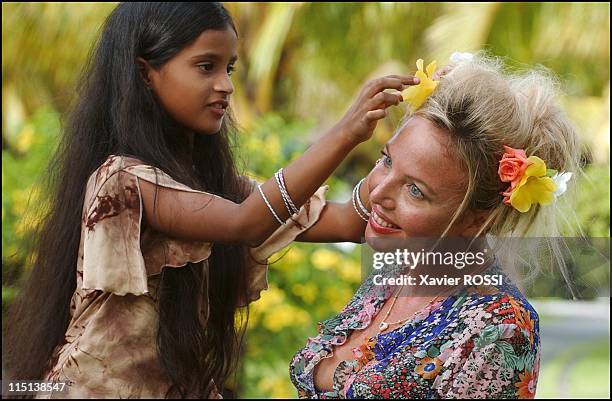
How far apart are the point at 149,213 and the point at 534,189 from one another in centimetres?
94

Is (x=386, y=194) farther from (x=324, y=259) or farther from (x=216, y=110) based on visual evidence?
(x=324, y=259)

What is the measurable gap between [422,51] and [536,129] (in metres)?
8.02

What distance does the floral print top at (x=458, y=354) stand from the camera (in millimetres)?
2029

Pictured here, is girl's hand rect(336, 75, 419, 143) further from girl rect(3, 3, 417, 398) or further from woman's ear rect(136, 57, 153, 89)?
woman's ear rect(136, 57, 153, 89)

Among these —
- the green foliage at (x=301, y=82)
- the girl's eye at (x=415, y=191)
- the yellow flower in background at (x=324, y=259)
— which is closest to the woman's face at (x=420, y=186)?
the girl's eye at (x=415, y=191)

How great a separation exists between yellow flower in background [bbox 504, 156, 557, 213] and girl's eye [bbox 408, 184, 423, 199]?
8.2 inches

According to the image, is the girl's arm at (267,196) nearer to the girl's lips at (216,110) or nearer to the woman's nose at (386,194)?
the woman's nose at (386,194)

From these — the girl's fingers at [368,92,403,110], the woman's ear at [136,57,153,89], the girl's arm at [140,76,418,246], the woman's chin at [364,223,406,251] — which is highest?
the woman's ear at [136,57,153,89]

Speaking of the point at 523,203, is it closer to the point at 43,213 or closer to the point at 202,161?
the point at 202,161

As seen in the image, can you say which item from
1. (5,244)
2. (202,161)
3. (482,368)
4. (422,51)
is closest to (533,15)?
(422,51)

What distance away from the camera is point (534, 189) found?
84.4 inches

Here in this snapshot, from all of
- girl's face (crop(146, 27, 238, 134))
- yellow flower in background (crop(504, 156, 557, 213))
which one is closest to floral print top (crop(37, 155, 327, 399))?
girl's face (crop(146, 27, 238, 134))

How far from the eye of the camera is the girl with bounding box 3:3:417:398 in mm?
2254

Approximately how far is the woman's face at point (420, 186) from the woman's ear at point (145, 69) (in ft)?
2.26
